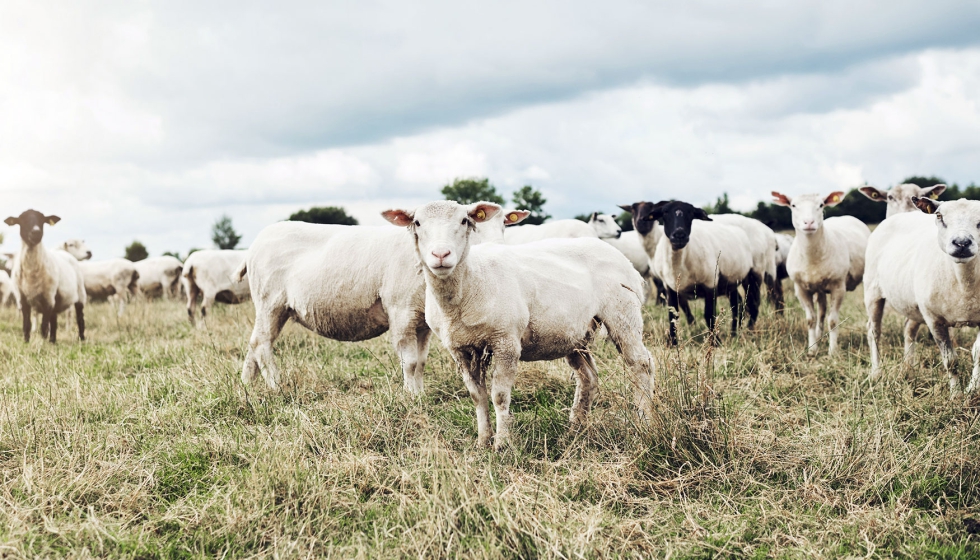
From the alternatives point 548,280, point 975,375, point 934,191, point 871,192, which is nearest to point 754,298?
point 871,192

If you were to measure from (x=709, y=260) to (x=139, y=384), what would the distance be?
7.42 meters

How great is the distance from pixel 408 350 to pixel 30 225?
31.3 feet

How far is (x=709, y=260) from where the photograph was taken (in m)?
9.48

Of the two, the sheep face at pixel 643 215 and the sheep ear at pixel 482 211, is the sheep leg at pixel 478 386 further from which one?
the sheep face at pixel 643 215

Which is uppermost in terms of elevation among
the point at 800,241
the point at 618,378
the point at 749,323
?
the point at 800,241

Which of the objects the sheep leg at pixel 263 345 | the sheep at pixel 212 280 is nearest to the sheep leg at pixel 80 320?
the sheep at pixel 212 280

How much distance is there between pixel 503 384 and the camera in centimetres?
445

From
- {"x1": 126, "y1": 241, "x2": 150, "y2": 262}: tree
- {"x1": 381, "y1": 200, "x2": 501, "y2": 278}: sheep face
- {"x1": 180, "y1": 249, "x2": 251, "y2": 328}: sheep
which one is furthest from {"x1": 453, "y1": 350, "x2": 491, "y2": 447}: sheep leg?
{"x1": 126, "y1": 241, "x2": 150, "y2": 262}: tree

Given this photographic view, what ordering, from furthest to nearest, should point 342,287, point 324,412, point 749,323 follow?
point 749,323 → point 342,287 → point 324,412

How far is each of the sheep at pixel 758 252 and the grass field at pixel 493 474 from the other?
5.31m

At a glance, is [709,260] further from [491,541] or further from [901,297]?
[491,541]

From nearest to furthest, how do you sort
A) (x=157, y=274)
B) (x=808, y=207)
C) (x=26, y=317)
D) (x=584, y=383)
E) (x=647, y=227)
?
(x=584, y=383)
(x=808, y=207)
(x=647, y=227)
(x=26, y=317)
(x=157, y=274)

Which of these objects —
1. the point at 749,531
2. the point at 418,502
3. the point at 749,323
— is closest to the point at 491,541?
the point at 418,502

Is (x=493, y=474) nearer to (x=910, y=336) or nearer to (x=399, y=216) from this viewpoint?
(x=399, y=216)
